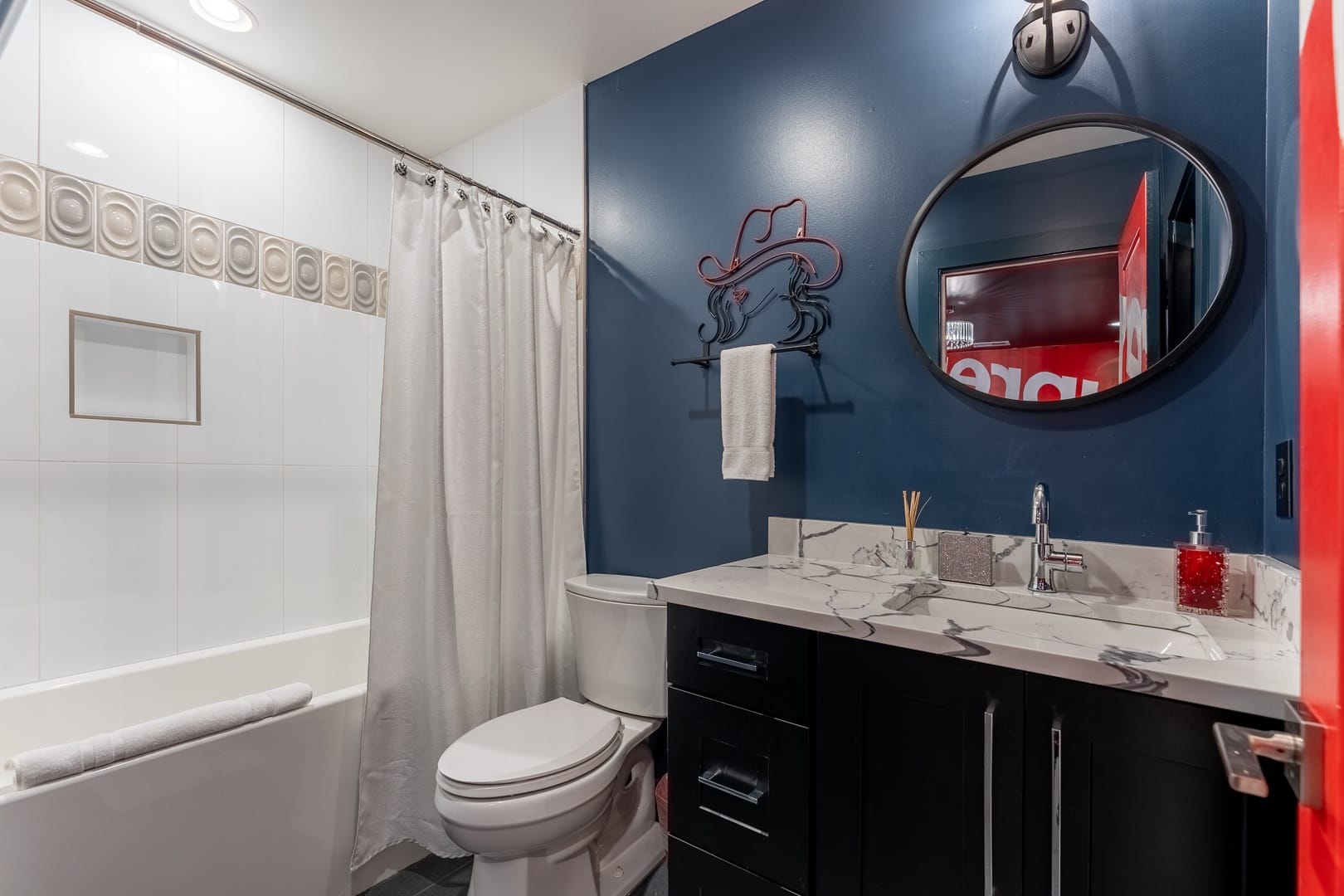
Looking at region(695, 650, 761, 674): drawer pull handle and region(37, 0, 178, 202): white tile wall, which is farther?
region(37, 0, 178, 202): white tile wall

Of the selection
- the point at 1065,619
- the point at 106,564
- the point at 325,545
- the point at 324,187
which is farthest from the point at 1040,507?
the point at 324,187

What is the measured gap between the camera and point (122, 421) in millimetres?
1879

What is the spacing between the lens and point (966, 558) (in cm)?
142

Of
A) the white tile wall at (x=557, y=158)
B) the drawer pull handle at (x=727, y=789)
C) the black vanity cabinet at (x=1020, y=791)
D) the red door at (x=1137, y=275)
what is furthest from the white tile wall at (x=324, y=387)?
the red door at (x=1137, y=275)

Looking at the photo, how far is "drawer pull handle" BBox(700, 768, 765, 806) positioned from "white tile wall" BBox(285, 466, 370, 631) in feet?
5.89

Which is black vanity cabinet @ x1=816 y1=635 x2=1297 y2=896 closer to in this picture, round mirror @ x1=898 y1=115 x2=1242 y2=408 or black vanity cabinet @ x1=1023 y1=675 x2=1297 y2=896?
black vanity cabinet @ x1=1023 y1=675 x2=1297 y2=896

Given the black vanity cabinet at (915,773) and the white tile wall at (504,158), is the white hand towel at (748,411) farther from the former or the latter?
the white tile wall at (504,158)

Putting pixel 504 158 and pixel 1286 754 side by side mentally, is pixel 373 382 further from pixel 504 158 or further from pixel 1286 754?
pixel 1286 754

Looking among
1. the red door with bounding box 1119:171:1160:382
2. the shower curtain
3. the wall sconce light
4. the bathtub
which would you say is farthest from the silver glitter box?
the bathtub

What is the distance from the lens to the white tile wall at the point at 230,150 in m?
2.04

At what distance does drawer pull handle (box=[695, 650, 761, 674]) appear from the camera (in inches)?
48.5

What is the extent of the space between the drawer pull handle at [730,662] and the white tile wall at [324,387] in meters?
1.85

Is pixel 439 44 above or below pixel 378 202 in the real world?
above

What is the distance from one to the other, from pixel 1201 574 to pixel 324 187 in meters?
3.01
